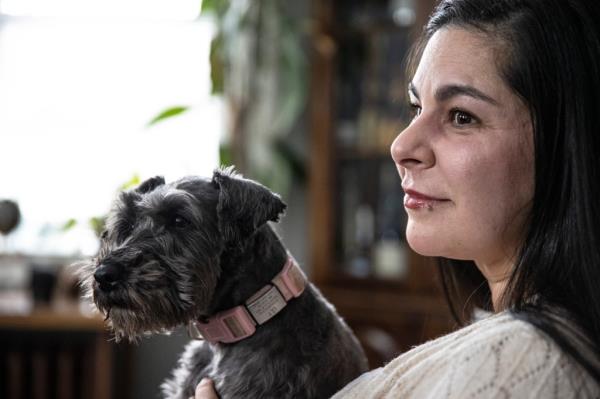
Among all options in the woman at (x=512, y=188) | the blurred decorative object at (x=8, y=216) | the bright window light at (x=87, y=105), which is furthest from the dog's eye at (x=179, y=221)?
the bright window light at (x=87, y=105)

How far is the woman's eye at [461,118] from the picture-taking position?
91 cm

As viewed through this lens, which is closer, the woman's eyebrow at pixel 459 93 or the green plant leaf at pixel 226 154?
the woman's eyebrow at pixel 459 93

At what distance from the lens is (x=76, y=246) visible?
12.6 feet

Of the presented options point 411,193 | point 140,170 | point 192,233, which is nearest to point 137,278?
point 192,233

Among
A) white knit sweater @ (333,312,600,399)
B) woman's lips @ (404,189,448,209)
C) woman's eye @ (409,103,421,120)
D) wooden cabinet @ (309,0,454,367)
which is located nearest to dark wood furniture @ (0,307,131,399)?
wooden cabinet @ (309,0,454,367)

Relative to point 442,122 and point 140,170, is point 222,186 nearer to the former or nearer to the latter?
point 442,122

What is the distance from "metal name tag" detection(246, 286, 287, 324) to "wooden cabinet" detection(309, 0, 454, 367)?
6.90 ft

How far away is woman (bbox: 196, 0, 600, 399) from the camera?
765 mm

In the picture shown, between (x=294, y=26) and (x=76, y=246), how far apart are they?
1662 mm

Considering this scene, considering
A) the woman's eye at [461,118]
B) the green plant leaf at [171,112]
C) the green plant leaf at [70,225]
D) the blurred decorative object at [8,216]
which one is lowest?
the green plant leaf at [70,225]

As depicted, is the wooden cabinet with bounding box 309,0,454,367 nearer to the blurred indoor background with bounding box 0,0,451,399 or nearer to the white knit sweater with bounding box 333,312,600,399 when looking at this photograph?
the blurred indoor background with bounding box 0,0,451,399

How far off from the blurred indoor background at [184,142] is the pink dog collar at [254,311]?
1678mm

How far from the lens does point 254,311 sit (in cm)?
111

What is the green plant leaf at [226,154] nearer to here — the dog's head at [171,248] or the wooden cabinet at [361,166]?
the wooden cabinet at [361,166]
